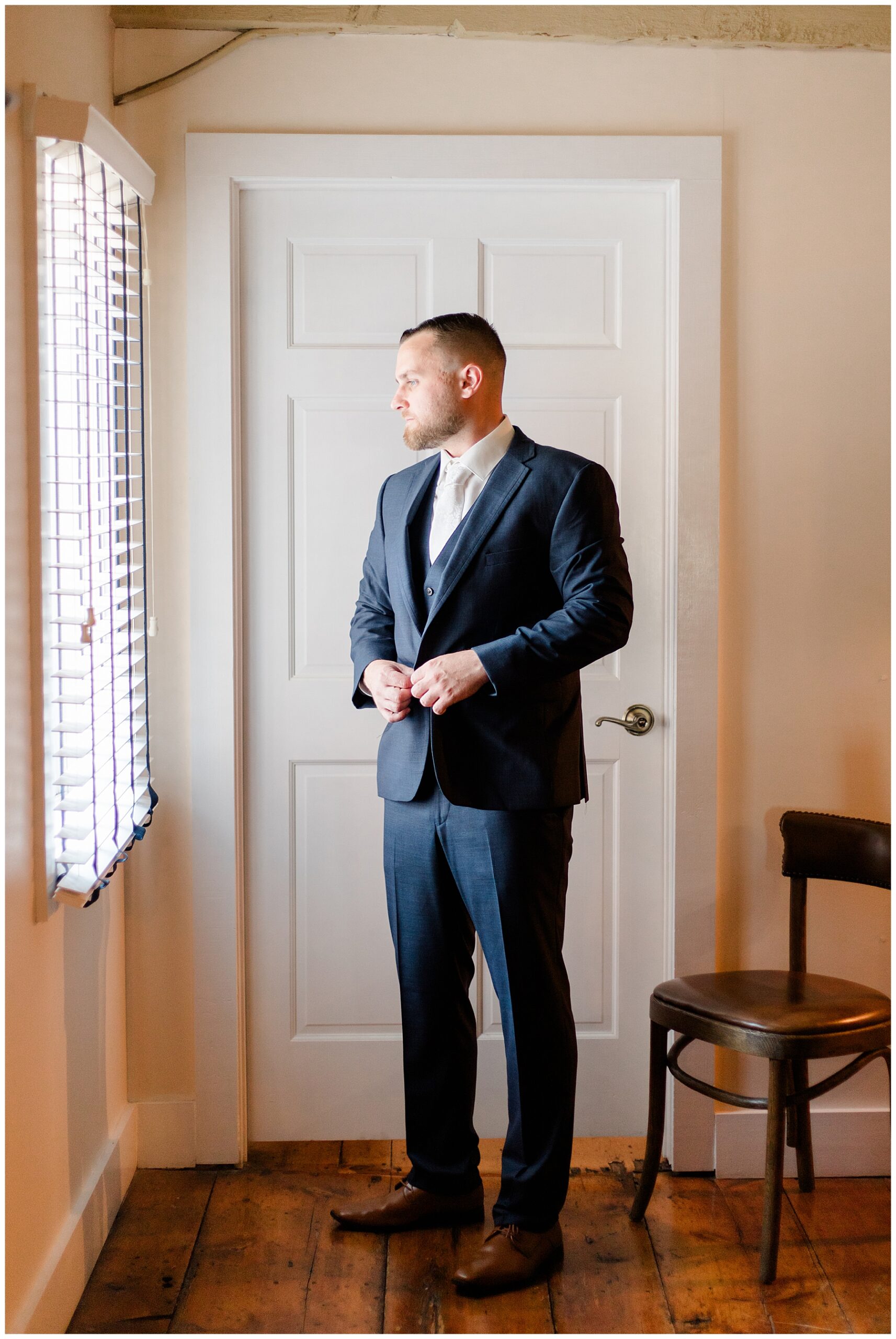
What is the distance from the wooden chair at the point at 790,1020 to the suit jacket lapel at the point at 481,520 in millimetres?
925

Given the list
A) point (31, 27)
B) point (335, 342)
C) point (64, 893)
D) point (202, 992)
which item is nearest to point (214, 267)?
point (335, 342)

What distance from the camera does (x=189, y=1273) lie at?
6.57 ft

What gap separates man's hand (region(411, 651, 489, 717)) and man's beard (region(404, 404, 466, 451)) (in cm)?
43

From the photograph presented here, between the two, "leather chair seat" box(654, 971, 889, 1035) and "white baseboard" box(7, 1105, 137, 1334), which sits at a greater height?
"leather chair seat" box(654, 971, 889, 1035)

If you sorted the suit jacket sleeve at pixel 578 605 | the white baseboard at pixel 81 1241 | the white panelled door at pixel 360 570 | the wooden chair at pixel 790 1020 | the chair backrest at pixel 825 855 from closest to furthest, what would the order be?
the white baseboard at pixel 81 1241, the suit jacket sleeve at pixel 578 605, the wooden chair at pixel 790 1020, the chair backrest at pixel 825 855, the white panelled door at pixel 360 570

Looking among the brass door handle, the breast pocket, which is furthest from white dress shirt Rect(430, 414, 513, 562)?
the brass door handle

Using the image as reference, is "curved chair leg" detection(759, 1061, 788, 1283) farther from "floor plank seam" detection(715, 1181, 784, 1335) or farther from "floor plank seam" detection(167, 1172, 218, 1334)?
"floor plank seam" detection(167, 1172, 218, 1334)

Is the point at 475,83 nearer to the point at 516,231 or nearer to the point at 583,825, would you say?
the point at 516,231

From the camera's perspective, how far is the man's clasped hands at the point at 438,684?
1.87 meters

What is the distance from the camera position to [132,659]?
7.00 feet

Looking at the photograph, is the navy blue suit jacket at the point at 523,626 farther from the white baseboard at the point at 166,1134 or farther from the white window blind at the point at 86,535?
the white baseboard at the point at 166,1134

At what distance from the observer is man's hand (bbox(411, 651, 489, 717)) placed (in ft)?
6.12

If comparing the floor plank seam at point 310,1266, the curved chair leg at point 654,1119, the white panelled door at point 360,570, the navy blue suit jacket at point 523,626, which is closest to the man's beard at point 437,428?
the navy blue suit jacket at point 523,626

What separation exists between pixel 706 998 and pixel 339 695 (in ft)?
3.33
